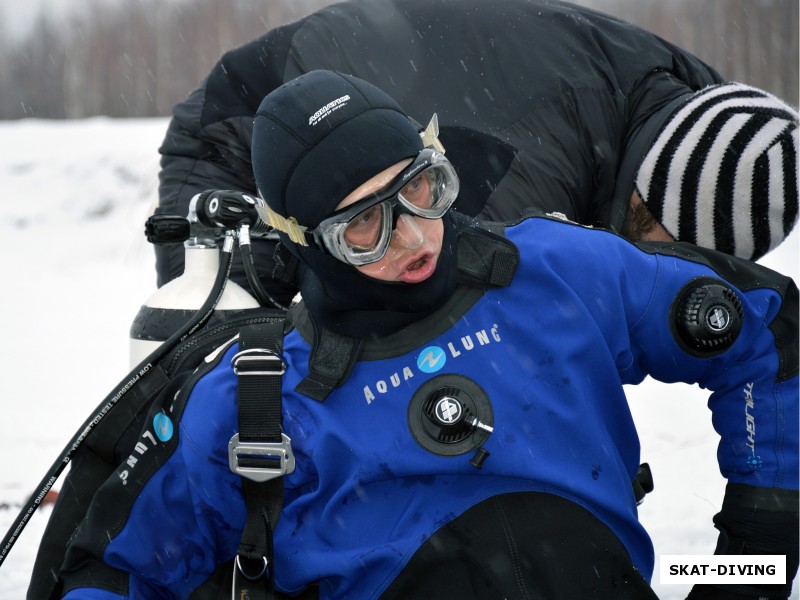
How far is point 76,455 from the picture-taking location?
2.22m

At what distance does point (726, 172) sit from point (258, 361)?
4.35 ft

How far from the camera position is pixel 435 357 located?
1.88 metres

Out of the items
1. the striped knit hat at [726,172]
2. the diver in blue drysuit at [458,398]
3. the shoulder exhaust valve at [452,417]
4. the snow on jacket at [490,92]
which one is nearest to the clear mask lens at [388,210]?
the diver in blue drysuit at [458,398]

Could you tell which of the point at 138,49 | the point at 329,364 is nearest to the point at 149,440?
the point at 329,364

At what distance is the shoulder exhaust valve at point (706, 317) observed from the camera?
182 centimetres

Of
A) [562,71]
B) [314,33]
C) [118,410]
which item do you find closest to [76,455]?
[118,410]

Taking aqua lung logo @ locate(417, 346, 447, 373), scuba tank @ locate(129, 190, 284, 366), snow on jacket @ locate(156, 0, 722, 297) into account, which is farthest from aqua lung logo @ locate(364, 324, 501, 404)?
snow on jacket @ locate(156, 0, 722, 297)

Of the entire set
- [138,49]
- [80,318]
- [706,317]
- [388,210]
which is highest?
[388,210]

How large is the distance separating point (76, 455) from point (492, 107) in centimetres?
149

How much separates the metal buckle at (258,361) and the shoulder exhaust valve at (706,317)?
0.82 meters

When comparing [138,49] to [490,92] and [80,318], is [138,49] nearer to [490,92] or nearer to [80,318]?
[80,318]

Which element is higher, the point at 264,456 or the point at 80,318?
the point at 264,456

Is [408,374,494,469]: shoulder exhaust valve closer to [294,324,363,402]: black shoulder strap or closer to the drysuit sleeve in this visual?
[294,324,363,402]: black shoulder strap

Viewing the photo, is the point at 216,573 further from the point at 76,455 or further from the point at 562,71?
the point at 562,71
